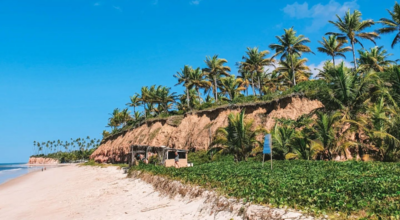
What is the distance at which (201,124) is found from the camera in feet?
117

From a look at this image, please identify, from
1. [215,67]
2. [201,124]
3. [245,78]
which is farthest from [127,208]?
[245,78]

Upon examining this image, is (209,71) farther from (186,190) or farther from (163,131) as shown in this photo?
(186,190)

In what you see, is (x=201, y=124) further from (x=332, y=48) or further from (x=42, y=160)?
(x=42, y=160)

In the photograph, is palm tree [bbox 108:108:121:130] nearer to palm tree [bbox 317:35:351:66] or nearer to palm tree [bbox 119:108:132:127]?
palm tree [bbox 119:108:132:127]

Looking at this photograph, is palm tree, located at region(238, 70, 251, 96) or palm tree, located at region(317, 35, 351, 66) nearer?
palm tree, located at region(317, 35, 351, 66)

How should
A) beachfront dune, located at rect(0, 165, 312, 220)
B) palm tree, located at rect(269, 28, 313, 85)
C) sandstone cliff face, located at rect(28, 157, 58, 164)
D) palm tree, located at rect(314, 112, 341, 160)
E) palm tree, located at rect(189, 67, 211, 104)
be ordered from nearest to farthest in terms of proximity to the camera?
beachfront dune, located at rect(0, 165, 312, 220)
palm tree, located at rect(314, 112, 341, 160)
palm tree, located at rect(269, 28, 313, 85)
palm tree, located at rect(189, 67, 211, 104)
sandstone cliff face, located at rect(28, 157, 58, 164)

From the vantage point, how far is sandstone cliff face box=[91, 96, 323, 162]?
2709cm

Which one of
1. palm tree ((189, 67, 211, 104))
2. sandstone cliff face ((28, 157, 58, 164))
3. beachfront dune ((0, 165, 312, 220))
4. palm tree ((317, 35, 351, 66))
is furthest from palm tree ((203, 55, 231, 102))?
sandstone cliff face ((28, 157, 58, 164))

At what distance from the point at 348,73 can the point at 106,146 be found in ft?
177

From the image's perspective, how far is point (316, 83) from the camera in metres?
26.4

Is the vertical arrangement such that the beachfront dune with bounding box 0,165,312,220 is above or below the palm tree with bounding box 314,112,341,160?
below

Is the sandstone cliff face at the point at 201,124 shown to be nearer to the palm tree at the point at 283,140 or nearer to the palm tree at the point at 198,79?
the palm tree at the point at 283,140

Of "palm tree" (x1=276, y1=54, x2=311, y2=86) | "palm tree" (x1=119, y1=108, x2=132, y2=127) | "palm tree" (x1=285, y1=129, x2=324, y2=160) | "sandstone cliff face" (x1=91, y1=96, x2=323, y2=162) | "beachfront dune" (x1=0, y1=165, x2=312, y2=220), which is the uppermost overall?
"palm tree" (x1=276, y1=54, x2=311, y2=86)

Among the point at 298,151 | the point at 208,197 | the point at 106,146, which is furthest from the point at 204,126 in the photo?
the point at 106,146
